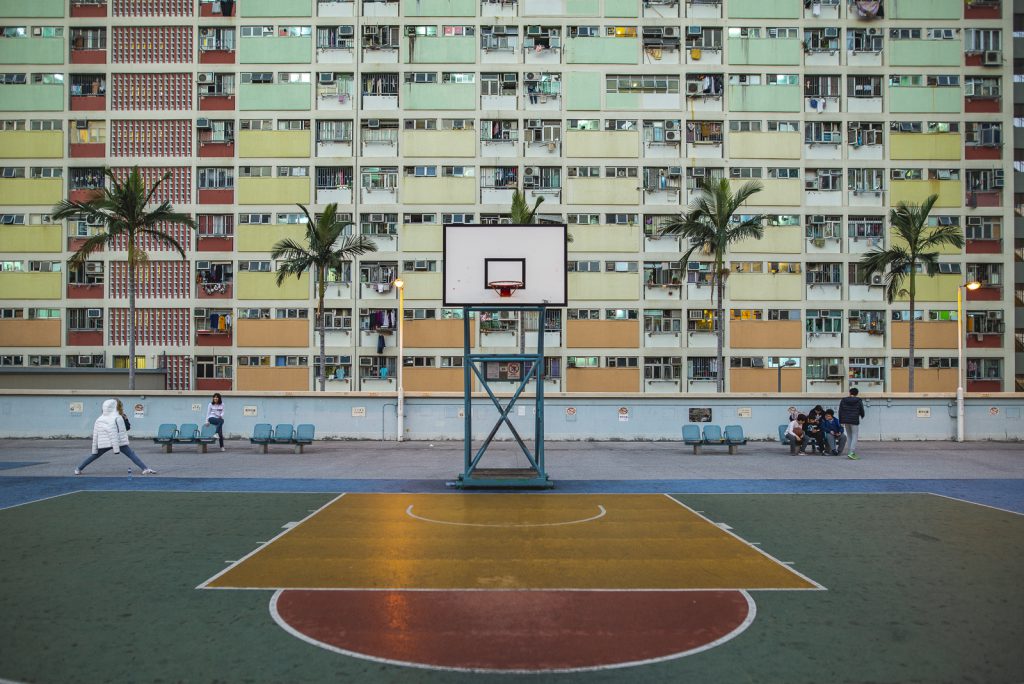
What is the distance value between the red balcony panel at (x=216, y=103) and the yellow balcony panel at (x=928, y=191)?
4139 centimetres

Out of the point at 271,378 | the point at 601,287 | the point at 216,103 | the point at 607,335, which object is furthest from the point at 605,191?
the point at 216,103

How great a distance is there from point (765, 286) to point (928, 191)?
39.0 feet

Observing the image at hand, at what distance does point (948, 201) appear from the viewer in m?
45.2

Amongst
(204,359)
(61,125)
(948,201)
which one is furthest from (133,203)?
(948,201)

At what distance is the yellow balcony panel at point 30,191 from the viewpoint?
44.5 metres

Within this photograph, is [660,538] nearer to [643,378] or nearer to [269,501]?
[269,501]

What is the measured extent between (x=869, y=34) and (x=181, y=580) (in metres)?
49.5

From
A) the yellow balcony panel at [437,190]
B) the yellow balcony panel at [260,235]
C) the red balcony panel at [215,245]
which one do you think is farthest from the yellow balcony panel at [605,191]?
the red balcony panel at [215,245]

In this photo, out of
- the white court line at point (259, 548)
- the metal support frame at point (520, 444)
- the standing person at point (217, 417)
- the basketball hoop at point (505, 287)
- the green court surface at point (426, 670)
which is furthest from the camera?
the standing person at point (217, 417)

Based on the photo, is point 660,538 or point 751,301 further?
point 751,301

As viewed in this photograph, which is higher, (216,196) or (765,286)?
(216,196)

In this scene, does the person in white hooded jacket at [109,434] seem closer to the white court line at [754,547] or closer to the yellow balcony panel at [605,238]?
the white court line at [754,547]

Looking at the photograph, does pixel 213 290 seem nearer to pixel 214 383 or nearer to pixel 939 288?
pixel 214 383

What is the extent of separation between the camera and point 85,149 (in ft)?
147
